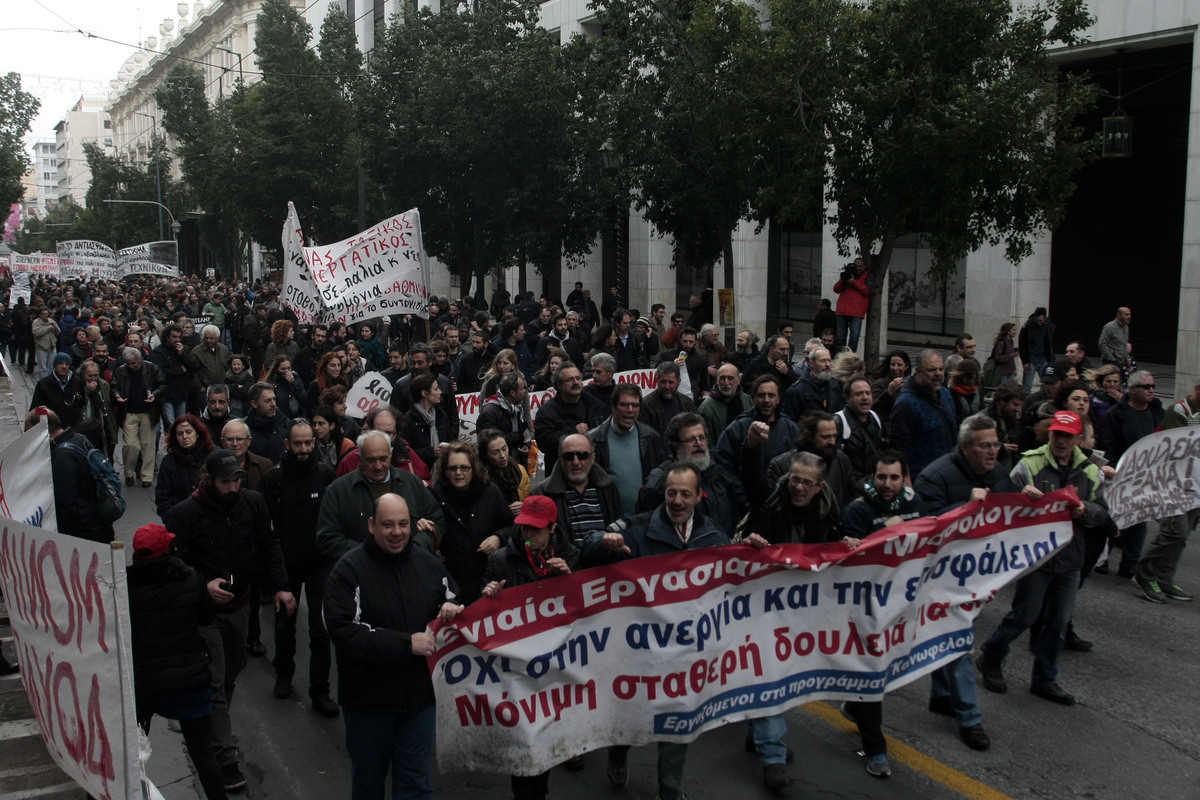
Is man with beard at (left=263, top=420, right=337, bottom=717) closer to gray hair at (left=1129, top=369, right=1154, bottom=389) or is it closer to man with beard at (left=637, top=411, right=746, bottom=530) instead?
man with beard at (left=637, top=411, right=746, bottom=530)

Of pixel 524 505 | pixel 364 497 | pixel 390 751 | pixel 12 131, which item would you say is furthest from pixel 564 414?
pixel 12 131

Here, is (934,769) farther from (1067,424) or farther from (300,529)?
(300,529)

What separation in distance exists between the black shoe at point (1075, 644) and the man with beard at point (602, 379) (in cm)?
354

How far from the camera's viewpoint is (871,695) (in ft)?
17.6

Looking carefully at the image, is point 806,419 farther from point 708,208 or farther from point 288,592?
point 708,208

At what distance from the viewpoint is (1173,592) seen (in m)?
8.11

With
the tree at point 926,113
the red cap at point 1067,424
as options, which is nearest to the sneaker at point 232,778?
the red cap at point 1067,424

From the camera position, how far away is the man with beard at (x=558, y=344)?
13.0 meters

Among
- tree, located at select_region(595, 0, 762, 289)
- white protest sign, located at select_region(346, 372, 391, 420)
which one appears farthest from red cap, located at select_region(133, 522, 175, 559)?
tree, located at select_region(595, 0, 762, 289)

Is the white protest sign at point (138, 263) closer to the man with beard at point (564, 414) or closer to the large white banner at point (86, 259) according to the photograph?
the large white banner at point (86, 259)

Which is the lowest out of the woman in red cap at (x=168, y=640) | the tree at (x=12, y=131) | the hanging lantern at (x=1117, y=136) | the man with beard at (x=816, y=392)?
the woman in red cap at (x=168, y=640)

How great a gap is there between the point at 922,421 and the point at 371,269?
8.94m

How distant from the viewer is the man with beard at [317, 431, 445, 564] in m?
5.90

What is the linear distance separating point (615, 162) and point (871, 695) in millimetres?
16137
